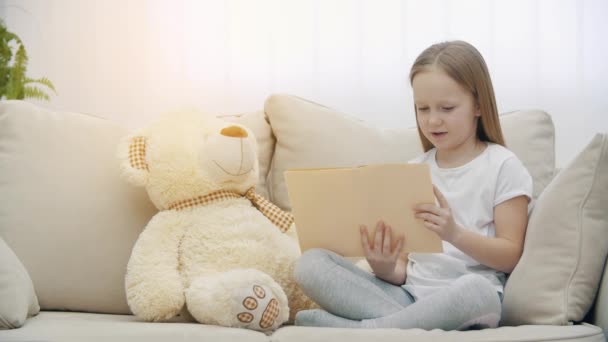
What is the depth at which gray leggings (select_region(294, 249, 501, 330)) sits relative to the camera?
1.27 metres

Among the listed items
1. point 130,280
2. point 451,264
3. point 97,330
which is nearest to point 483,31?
point 451,264

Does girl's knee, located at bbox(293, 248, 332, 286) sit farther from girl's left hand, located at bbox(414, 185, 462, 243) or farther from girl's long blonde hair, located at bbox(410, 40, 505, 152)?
girl's long blonde hair, located at bbox(410, 40, 505, 152)

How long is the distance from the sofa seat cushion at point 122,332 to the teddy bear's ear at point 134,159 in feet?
1.22

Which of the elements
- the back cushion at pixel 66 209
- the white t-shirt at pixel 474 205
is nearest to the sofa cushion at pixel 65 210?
the back cushion at pixel 66 209

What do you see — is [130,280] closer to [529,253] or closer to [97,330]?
[97,330]

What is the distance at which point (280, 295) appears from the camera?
1.40m

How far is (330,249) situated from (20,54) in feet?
4.96

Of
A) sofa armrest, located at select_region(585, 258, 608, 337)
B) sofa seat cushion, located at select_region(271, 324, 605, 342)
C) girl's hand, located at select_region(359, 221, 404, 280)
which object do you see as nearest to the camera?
sofa seat cushion, located at select_region(271, 324, 605, 342)

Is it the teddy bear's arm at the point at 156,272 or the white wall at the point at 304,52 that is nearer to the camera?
the teddy bear's arm at the point at 156,272

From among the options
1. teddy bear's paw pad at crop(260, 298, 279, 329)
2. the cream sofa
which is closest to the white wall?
the cream sofa

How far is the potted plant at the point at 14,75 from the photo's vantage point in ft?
7.85

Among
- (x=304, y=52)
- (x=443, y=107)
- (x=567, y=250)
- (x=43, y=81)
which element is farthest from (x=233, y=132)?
(x=43, y=81)

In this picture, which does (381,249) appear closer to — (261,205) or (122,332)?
(261,205)

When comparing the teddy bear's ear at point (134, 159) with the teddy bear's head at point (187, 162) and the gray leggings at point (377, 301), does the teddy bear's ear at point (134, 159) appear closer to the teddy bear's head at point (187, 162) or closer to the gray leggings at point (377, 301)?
the teddy bear's head at point (187, 162)
